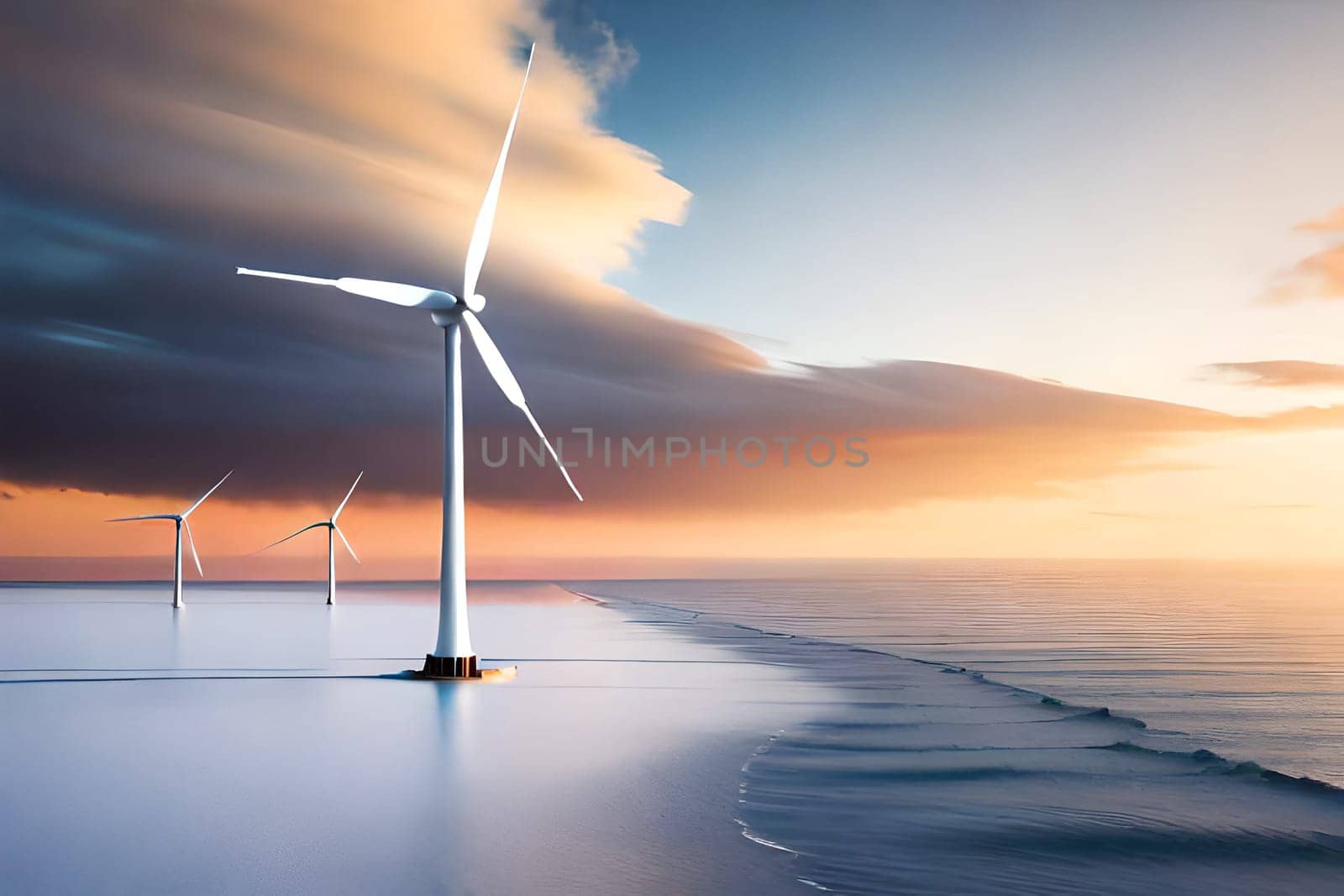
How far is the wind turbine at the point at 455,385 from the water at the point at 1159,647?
48.8ft

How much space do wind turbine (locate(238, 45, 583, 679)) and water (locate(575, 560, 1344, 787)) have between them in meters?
14.9

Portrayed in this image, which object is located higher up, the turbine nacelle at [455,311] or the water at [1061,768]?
the turbine nacelle at [455,311]

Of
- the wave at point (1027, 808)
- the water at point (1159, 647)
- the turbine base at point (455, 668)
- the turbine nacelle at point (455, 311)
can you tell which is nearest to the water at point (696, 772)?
the wave at point (1027, 808)

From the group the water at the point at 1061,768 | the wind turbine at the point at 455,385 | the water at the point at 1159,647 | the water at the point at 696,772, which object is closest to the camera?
the water at the point at 696,772

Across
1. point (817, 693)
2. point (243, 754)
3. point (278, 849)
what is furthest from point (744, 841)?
point (817, 693)

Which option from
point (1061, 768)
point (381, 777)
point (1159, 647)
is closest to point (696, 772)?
point (381, 777)

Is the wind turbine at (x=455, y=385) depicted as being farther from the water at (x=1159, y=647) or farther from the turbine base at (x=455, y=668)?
the water at (x=1159, y=647)

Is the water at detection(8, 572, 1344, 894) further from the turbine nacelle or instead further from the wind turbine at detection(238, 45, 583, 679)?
the turbine nacelle

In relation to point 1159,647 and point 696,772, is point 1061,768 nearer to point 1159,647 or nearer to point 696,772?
point 696,772

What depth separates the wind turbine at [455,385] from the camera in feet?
98.6

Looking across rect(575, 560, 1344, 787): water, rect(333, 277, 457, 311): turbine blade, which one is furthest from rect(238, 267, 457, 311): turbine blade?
rect(575, 560, 1344, 787): water

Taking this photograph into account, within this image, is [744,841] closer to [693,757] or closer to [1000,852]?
[1000,852]

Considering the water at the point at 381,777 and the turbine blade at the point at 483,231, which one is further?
the turbine blade at the point at 483,231

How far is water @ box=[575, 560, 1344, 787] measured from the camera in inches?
938
